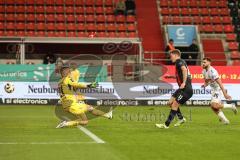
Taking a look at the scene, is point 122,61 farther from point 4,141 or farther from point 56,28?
point 4,141

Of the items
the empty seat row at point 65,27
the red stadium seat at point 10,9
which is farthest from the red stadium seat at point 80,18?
the red stadium seat at point 10,9

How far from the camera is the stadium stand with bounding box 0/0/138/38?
33125 mm

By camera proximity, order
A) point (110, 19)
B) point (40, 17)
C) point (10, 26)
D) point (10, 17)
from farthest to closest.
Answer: point (110, 19) < point (40, 17) < point (10, 17) < point (10, 26)

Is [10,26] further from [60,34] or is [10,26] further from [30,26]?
[60,34]

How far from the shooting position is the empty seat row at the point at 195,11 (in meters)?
36.1

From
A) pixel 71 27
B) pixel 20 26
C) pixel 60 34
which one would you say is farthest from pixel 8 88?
pixel 71 27

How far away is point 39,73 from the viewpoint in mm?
27016

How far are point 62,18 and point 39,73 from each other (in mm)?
7954

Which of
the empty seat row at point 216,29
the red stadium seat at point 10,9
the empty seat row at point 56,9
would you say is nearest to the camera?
the red stadium seat at point 10,9

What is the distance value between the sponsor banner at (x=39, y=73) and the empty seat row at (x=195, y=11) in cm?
1009

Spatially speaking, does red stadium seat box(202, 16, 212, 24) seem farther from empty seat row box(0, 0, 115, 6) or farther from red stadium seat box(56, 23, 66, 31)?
red stadium seat box(56, 23, 66, 31)

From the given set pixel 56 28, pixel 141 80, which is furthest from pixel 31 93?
pixel 56 28

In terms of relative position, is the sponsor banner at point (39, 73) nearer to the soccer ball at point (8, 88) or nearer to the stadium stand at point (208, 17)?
the soccer ball at point (8, 88)

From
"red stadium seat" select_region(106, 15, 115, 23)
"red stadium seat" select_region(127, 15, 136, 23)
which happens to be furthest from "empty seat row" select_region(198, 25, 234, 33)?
"red stadium seat" select_region(106, 15, 115, 23)
